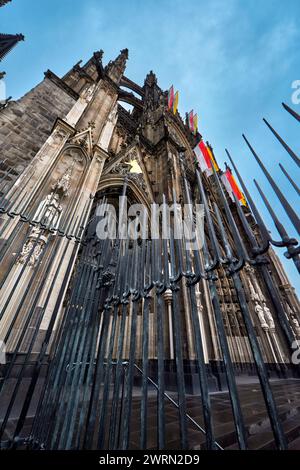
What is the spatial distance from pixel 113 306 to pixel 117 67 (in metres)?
15.7

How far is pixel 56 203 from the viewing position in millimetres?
4480

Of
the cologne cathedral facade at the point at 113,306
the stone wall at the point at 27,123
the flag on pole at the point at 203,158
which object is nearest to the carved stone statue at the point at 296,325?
the cologne cathedral facade at the point at 113,306

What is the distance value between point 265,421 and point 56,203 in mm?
5064

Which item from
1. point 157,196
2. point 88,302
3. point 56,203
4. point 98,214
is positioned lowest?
point 88,302

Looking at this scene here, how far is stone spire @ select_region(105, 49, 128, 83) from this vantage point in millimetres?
11517

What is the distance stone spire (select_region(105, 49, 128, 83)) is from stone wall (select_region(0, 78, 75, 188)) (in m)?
4.62

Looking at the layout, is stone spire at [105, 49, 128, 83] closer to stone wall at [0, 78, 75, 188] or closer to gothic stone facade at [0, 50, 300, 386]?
gothic stone facade at [0, 50, 300, 386]

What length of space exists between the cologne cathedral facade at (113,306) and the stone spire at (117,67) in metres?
0.15

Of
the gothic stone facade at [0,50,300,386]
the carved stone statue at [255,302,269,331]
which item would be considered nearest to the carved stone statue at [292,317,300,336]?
the gothic stone facade at [0,50,300,386]

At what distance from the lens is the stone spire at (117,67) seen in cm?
1152

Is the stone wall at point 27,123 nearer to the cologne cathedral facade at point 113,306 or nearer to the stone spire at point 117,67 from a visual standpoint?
the cologne cathedral facade at point 113,306

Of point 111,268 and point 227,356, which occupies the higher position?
point 111,268
